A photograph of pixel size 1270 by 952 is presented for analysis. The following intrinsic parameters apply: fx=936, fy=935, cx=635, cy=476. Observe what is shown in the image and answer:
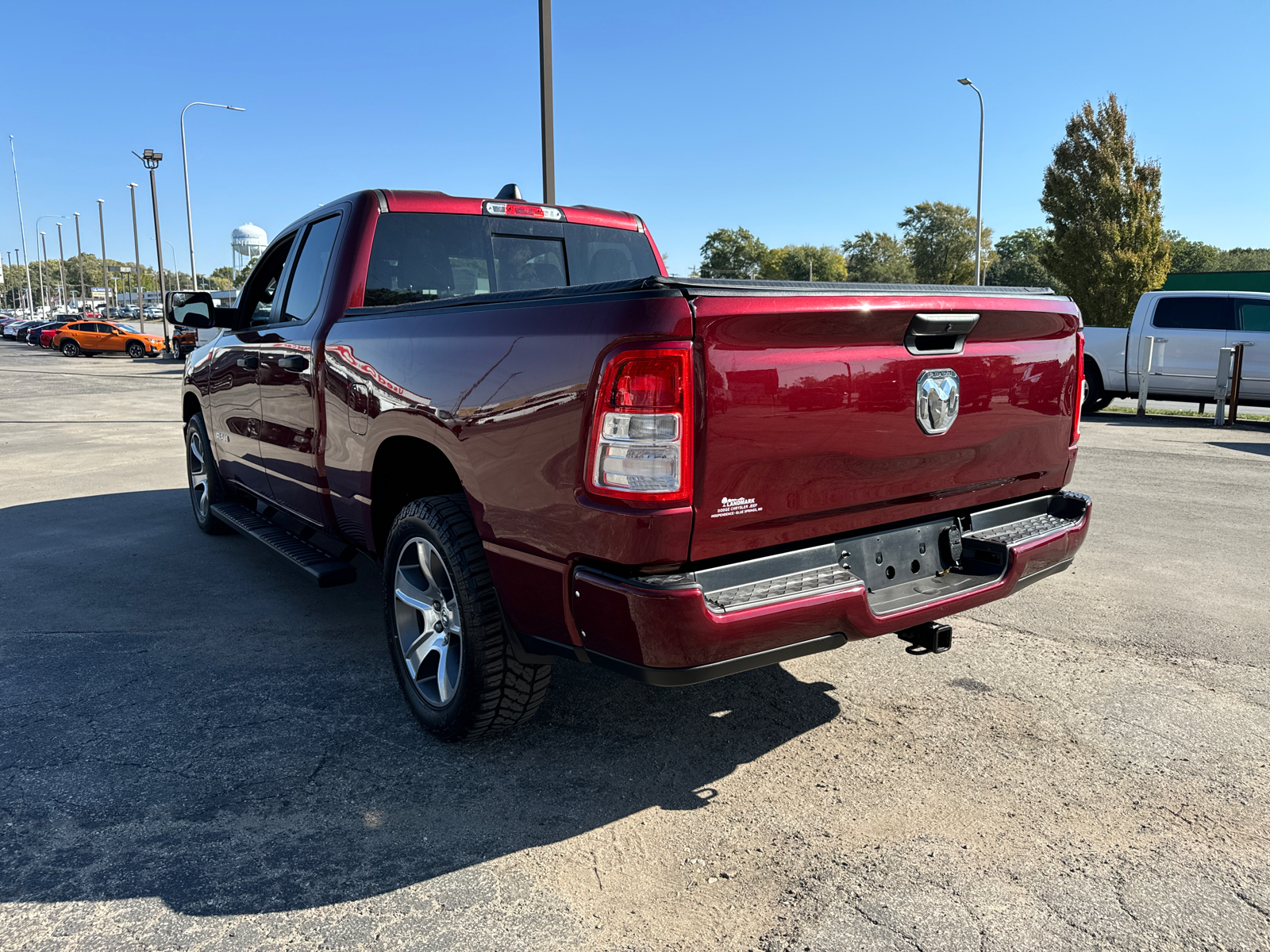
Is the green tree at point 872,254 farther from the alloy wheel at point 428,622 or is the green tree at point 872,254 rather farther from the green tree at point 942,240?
the alloy wheel at point 428,622

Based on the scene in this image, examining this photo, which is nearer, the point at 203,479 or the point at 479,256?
the point at 479,256

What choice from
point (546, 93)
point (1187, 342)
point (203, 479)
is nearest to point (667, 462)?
point (203, 479)

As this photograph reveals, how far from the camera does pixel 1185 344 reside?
565 inches

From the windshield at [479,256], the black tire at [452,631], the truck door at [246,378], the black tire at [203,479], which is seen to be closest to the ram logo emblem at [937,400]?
the black tire at [452,631]

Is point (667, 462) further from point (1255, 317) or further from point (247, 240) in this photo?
point (247, 240)

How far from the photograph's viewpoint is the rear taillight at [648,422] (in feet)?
7.82

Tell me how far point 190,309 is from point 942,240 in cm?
7883

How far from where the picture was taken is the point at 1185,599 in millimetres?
5086

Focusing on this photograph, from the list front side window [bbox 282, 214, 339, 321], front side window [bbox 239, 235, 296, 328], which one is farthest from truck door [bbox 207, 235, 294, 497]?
front side window [bbox 282, 214, 339, 321]

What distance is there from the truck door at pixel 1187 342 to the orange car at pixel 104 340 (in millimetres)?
39439

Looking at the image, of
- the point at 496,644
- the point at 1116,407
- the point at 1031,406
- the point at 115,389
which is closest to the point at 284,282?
the point at 496,644

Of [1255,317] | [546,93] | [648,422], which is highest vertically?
[546,93]

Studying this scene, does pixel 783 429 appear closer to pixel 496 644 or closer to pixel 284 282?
pixel 496 644

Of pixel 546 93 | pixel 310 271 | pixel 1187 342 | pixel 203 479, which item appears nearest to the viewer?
pixel 310 271
